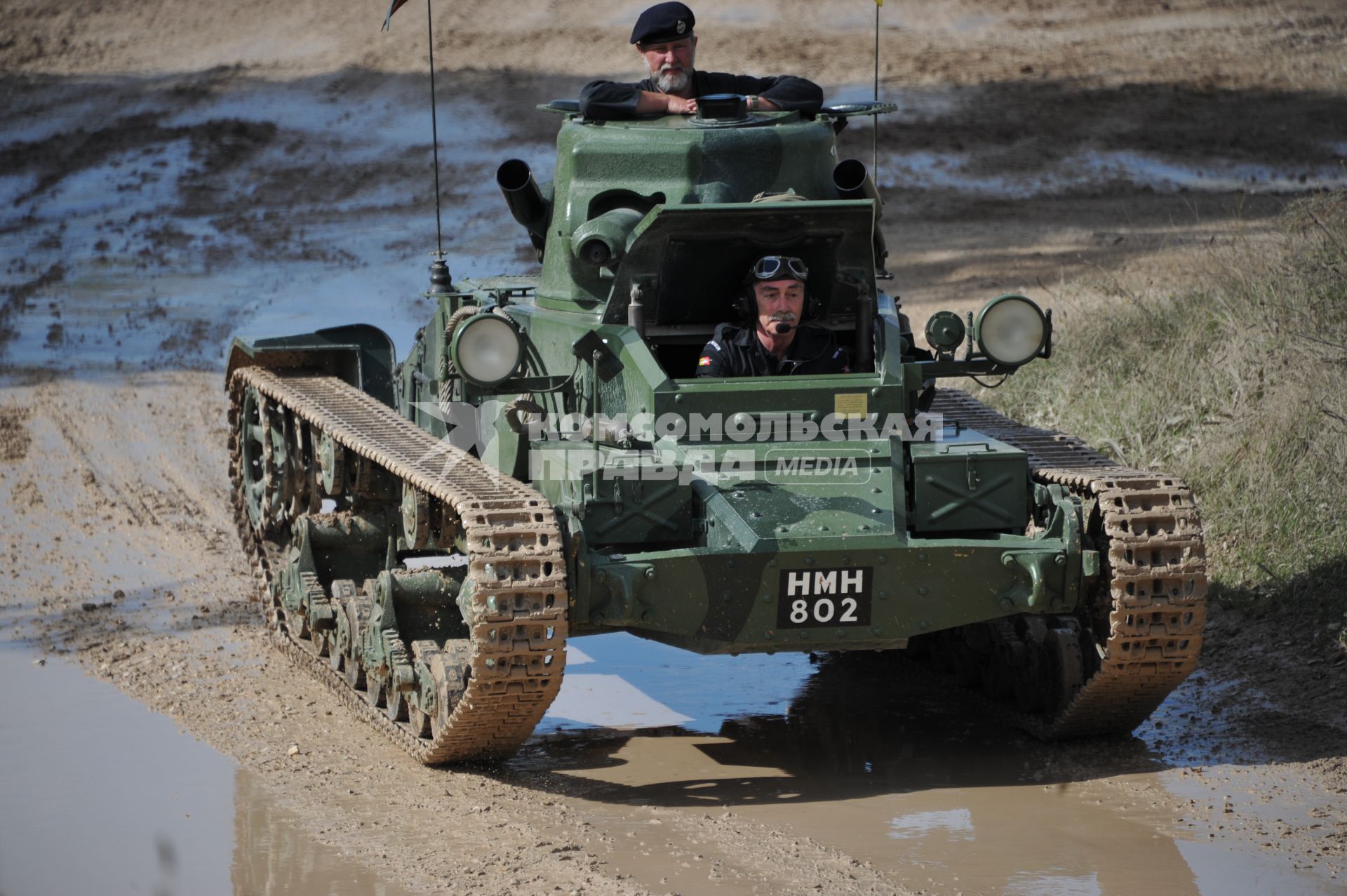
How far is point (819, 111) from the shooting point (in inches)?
387

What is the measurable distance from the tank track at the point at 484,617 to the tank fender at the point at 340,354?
184cm

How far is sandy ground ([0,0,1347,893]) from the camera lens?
7402mm

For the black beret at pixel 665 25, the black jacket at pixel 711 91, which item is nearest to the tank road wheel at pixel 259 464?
the black jacket at pixel 711 91

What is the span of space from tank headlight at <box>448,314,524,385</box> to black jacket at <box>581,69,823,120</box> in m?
1.53

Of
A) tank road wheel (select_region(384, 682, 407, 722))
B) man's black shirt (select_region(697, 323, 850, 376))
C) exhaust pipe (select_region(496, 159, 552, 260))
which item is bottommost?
tank road wheel (select_region(384, 682, 407, 722))

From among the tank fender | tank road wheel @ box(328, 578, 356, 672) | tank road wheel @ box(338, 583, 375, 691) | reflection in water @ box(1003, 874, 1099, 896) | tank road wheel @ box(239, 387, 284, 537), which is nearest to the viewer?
reflection in water @ box(1003, 874, 1099, 896)

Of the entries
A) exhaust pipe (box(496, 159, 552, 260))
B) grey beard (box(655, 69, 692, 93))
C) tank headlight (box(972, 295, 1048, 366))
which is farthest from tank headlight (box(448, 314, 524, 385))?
grey beard (box(655, 69, 692, 93))

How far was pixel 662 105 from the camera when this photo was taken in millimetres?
9602

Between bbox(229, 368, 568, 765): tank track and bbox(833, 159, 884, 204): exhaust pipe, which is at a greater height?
bbox(833, 159, 884, 204): exhaust pipe

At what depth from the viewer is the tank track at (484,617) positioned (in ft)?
24.3

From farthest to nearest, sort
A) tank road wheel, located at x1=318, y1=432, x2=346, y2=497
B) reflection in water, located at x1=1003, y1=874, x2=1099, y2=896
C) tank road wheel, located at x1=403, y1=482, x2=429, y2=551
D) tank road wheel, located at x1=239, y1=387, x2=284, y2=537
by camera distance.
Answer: tank road wheel, located at x1=239, y1=387, x2=284, y2=537 < tank road wheel, located at x1=318, y1=432, x2=346, y2=497 < tank road wheel, located at x1=403, y1=482, x2=429, y2=551 < reflection in water, located at x1=1003, y1=874, x2=1099, y2=896

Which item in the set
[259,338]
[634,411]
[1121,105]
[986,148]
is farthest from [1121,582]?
[1121,105]

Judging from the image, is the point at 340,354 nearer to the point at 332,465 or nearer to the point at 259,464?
the point at 259,464

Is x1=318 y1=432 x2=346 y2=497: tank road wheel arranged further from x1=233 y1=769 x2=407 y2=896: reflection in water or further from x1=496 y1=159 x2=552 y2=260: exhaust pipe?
x1=233 y1=769 x2=407 y2=896: reflection in water
